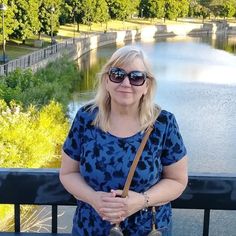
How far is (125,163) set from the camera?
2.18 m

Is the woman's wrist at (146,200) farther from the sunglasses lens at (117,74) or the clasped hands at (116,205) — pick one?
the sunglasses lens at (117,74)

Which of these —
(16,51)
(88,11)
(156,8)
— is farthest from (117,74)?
(156,8)

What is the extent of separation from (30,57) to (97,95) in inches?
932

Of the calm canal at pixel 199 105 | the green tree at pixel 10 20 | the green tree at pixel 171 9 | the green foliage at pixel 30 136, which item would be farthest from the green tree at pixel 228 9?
the green foliage at pixel 30 136

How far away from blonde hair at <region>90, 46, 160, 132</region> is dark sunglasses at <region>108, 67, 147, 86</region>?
22mm

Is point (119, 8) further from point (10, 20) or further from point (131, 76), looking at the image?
point (131, 76)

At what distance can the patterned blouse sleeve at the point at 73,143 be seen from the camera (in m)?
2.29

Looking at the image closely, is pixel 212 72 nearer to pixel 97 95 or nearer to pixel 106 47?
pixel 106 47

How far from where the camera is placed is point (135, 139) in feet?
7.27

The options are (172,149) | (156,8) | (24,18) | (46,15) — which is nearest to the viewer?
(172,149)

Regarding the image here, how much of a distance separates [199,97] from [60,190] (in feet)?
75.0

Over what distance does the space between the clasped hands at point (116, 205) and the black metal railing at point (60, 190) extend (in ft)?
1.66

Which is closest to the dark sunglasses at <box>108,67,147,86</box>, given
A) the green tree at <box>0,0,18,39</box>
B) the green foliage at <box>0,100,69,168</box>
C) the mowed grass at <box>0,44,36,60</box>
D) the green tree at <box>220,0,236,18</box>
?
the green foliage at <box>0,100,69,168</box>

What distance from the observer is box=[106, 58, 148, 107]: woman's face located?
2.23 metres
